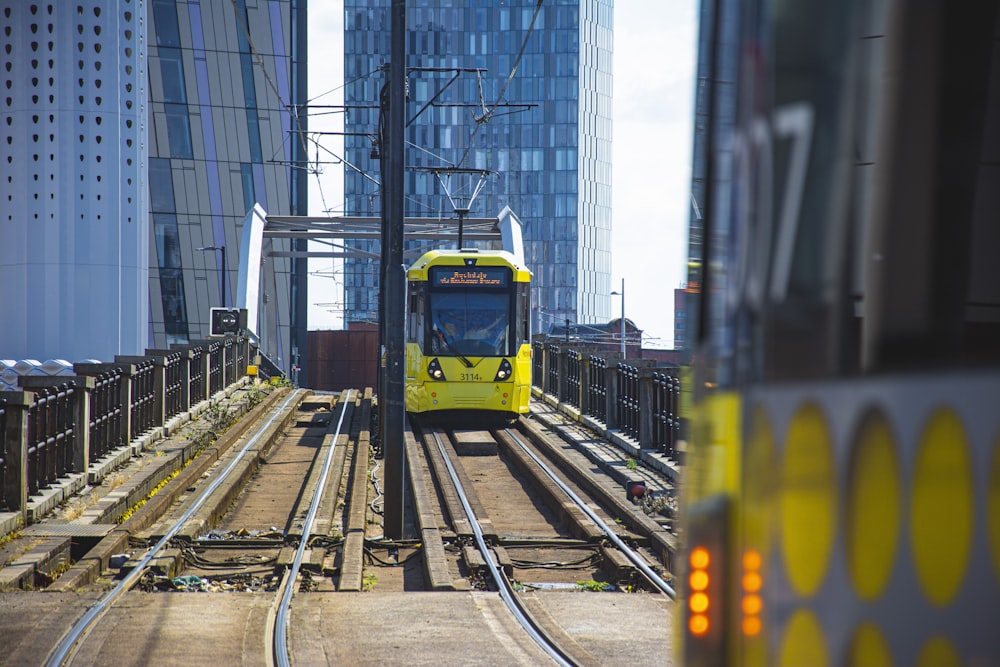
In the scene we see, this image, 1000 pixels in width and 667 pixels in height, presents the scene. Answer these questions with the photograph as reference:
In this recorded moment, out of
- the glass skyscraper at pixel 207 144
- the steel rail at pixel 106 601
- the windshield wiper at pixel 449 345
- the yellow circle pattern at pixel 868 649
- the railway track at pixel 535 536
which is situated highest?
the glass skyscraper at pixel 207 144

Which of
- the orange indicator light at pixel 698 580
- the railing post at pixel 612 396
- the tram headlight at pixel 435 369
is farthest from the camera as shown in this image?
the tram headlight at pixel 435 369

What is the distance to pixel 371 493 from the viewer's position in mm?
15500

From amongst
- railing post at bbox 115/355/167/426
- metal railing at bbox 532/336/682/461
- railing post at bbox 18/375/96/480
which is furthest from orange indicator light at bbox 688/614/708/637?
railing post at bbox 115/355/167/426

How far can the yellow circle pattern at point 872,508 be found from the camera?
5.57 ft

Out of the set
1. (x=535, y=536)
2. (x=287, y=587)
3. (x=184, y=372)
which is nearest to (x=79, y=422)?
(x=535, y=536)

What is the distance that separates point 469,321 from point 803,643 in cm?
1914

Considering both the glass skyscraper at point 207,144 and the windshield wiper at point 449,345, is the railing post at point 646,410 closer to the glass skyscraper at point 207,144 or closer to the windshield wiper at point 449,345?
the windshield wiper at point 449,345

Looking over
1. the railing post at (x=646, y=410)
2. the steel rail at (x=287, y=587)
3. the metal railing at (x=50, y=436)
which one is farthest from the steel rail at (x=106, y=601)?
the railing post at (x=646, y=410)

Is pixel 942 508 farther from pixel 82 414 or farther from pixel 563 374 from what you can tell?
pixel 563 374

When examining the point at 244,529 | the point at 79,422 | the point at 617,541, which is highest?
the point at 79,422

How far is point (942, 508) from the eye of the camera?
160 centimetres

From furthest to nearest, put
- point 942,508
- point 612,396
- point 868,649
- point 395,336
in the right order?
point 612,396 < point 395,336 < point 868,649 < point 942,508

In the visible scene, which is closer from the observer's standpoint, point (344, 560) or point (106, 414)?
point (344, 560)

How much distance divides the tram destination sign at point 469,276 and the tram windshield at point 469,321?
0.52ft
